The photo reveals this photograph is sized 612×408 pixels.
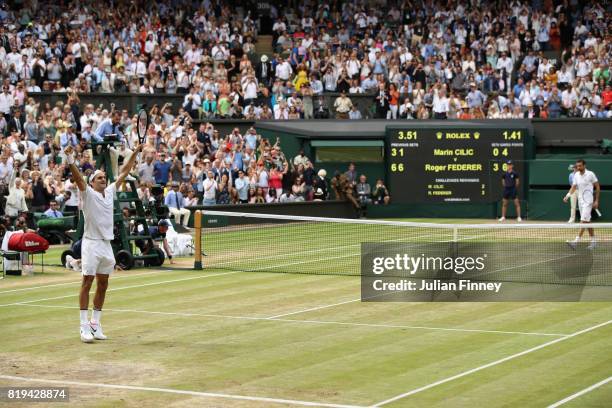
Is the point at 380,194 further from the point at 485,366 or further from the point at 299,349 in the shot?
the point at 485,366

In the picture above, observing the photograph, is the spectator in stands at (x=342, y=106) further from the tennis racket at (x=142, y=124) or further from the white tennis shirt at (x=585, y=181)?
the tennis racket at (x=142, y=124)

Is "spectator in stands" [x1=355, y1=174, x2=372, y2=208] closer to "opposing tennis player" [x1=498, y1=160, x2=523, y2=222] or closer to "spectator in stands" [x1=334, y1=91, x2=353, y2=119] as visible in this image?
"spectator in stands" [x1=334, y1=91, x2=353, y2=119]

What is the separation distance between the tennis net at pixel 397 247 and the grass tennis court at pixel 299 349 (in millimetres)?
2448

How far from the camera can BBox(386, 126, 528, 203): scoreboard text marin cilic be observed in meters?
38.7

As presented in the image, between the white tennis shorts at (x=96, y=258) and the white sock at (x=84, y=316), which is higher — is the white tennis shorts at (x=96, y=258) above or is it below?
above

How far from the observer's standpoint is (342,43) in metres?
44.3

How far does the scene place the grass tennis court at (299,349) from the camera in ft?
38.7

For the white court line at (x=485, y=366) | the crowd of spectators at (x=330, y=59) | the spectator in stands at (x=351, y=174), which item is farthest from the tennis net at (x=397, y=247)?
the crowd of spectators at (x=330, y=59)

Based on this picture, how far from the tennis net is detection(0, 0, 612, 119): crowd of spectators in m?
7.83

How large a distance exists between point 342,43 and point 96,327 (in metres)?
30.6

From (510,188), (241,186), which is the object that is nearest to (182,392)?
(241,186)

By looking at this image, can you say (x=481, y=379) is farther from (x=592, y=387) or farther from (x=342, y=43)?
(x=342, y=43)

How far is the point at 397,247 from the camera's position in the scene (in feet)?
79.6

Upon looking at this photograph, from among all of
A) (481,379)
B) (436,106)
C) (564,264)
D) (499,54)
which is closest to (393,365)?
(481,379)
